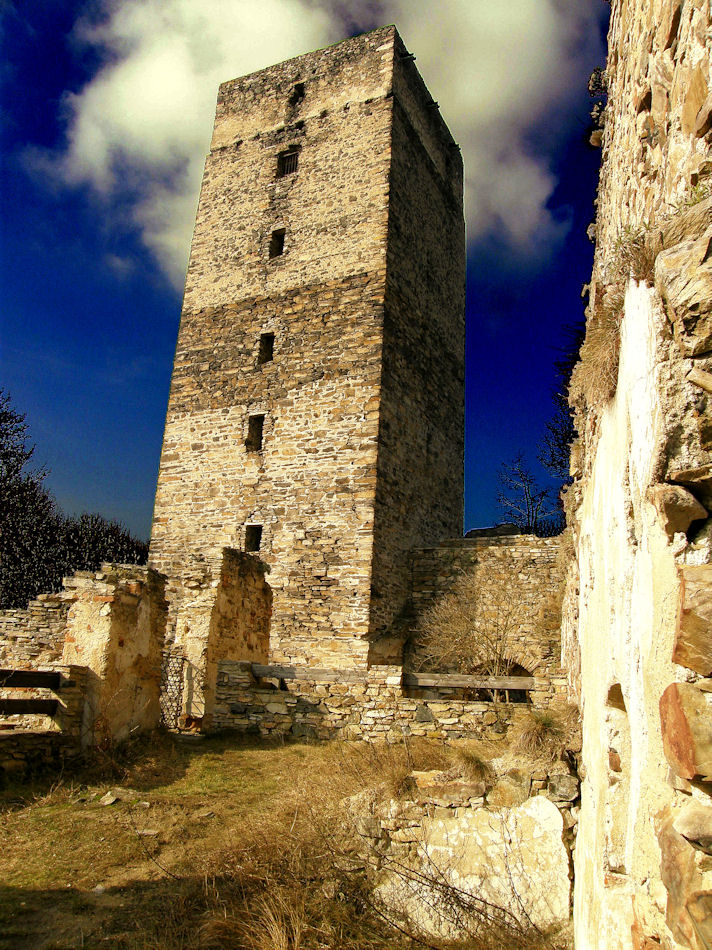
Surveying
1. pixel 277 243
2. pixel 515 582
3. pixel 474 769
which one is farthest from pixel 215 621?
pixel 277 243

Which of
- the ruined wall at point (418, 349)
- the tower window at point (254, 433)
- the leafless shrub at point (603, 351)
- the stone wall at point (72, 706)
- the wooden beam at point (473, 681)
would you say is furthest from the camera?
the tower window at point (254, 433)

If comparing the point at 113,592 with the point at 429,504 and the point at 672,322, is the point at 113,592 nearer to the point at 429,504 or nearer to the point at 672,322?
the point at 672,322

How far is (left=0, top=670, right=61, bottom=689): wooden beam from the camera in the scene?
6254mm

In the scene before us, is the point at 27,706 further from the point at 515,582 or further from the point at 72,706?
the point at 515,582

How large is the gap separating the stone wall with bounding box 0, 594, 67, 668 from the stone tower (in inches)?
74.4

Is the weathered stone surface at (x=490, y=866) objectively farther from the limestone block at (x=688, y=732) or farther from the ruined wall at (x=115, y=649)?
the ruined wall at (x=115, y=649)

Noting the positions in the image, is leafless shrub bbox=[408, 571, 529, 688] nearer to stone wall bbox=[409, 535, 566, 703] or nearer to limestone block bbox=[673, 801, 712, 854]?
stone wall bbox=[409, 535, 566, 703]

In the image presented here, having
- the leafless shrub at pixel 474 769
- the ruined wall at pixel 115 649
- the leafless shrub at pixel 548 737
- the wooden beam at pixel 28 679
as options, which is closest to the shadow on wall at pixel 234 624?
the ruined wall at pixel 115 649

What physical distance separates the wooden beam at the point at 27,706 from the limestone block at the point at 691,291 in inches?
254

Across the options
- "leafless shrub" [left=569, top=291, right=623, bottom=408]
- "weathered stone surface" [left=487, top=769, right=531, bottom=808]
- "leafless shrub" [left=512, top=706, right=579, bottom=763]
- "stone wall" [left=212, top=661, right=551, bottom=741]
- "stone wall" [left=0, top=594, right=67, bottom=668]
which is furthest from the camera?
"stone wall" [left=0, top=594, right=67, bottom=668]

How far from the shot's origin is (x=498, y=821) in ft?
14.7

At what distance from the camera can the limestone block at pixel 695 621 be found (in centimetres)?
150

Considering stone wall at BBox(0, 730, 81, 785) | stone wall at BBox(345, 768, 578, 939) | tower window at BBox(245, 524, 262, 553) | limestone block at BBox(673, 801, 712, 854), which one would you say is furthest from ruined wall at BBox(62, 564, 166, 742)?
limestone block at BBox(673, 801, 712, 854)

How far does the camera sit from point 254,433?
46.1 feet
